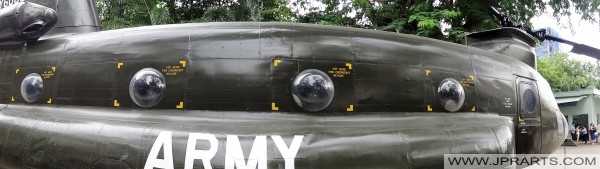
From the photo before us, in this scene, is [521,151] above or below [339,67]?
below

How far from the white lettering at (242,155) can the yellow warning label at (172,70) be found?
4.51ft

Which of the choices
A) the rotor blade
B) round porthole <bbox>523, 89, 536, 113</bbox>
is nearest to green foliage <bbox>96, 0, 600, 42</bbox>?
the rotor blade

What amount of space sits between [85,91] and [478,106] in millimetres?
6109

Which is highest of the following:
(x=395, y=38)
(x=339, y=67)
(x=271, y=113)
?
(x=395, y=38)

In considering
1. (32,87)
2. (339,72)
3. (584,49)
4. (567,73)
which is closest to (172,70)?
(339,72)

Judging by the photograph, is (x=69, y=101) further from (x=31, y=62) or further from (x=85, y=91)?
(x=31, y=62)

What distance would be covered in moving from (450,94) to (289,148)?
2.91m

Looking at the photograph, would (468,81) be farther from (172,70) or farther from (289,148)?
(172,70)

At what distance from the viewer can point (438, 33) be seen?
57.2 ft

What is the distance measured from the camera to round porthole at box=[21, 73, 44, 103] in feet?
25.0

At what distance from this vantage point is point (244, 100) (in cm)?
630

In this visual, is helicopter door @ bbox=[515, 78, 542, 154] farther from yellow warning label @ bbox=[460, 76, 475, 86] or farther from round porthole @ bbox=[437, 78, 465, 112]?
round porthole @ bbox=[437, 78, 465, 112]

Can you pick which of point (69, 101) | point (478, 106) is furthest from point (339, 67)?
point (69, 101)

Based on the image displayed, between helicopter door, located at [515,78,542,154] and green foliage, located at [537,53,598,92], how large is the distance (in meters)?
34.8
